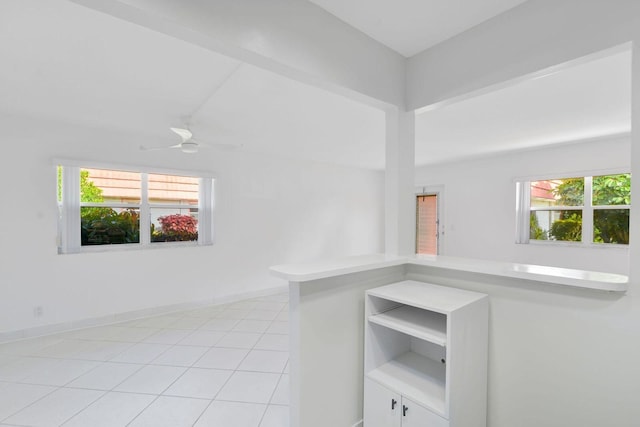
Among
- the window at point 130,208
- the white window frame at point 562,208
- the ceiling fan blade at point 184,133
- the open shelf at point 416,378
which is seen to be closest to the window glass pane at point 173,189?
the window at point 130,208

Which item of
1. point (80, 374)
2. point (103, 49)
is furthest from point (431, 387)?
point (103, 49)

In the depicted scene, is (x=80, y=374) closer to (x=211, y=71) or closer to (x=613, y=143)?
(x=211, y=71)

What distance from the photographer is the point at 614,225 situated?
157 inches

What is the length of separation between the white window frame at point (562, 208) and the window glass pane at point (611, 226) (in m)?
0.05

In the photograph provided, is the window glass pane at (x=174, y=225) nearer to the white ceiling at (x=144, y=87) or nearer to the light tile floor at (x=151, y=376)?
the white ceiling at (x=144, y=87)

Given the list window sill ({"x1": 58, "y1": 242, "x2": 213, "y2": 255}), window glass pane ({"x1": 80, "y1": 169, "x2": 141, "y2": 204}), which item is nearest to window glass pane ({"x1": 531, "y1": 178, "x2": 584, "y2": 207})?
window sill ({"x1": 58, "y1": 242, "x2": 213, "y2": 255})

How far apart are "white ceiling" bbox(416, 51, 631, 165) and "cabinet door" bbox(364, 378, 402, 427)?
2.20m

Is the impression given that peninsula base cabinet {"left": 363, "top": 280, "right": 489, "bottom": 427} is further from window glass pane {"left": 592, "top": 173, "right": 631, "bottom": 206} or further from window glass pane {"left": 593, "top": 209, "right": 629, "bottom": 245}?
window glass pane {"left": 592, "top": 173, "right": 631, "bottom": 206}

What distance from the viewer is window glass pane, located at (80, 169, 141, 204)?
11.8 feet

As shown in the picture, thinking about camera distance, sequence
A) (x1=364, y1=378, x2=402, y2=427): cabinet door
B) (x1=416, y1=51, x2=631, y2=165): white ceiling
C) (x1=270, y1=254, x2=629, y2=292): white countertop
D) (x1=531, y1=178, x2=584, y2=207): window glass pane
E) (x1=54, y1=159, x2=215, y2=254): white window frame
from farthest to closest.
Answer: (x1=531, y1=178, x2=584, y2=207): window glass pane, (x1=54, y1=159, x2=215, y2=254): white window frame, (x1=416, y1=51, x2=631, y2=165): white ceiling, (x1=364, y1=378, x2=402, y2=427): cabinet door, (x1=270, y1=254, x2=629, y2=292): white countertop

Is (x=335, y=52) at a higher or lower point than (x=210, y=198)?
higher

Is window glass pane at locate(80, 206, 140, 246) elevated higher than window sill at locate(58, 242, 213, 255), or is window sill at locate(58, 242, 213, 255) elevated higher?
window glass pane at locate(80, 206, 140, 246)

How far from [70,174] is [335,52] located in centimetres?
358

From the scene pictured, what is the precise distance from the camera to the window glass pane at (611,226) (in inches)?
154
